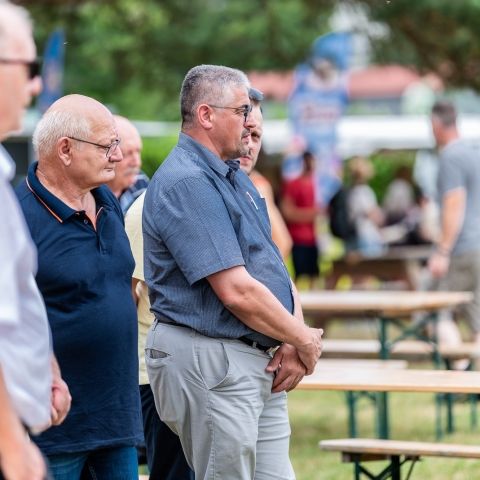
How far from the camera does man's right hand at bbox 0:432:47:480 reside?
2.74 metres

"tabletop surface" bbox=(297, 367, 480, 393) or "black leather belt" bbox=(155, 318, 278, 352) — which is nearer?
"black leather belt" bbox=(155, 318, 278, 352)

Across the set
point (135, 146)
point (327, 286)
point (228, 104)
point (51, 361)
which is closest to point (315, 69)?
point (327, 286)

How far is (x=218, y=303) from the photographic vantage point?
4.41m

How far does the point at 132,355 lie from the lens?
431 cm

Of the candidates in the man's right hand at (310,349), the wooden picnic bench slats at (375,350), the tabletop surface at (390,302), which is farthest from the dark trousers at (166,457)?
the wooden picnic bench slats at (375,350)

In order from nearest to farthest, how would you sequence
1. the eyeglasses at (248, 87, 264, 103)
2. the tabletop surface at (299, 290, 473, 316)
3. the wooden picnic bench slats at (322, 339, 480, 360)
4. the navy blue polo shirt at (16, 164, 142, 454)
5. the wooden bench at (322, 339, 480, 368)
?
the navy blue polo shirt at (16, 164, 142, 454), the eyeglasses at (248, 87, 264, 103), the tabletop surface at (299, 290, 473, 316), the wooden bench at (322, 339, 480, 368), the wooden picnic bench slats at (322, 339, 480, 360)

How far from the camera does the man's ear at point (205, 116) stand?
4.56 meters

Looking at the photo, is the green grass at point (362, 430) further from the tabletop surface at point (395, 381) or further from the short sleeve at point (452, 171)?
the short sleeve at point (452, 171)

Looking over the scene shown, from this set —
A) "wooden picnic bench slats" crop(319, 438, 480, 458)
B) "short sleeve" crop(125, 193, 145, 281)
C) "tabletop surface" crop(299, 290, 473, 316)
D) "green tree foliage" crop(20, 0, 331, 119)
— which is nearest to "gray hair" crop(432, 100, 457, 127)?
"tabletop surface" crop(299, 290, 473, 316)

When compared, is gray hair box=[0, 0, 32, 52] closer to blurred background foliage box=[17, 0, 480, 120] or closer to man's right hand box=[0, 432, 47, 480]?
man's right hand box=[0, 432, 47, 480]

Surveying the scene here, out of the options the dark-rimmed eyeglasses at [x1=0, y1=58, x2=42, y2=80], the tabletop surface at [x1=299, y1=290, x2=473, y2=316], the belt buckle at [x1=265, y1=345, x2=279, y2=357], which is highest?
the dark-rimmed eyeglasses at [x1=0, y1=58, x2=42, y2=80]

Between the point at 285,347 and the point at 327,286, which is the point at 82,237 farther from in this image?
the point at 327,286

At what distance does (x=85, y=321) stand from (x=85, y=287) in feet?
0.35

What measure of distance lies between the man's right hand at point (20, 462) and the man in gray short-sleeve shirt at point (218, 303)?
1.56 m
